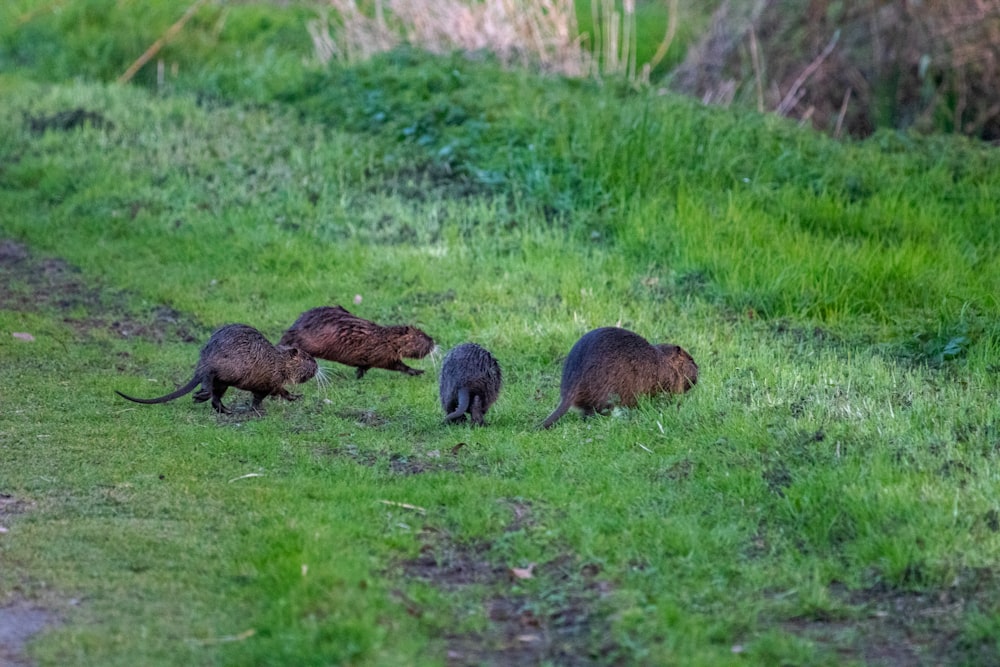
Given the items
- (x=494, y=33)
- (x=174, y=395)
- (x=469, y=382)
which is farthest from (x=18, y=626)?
(x=494, y=33)

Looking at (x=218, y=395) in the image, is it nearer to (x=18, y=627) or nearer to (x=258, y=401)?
(x=258, y=401)

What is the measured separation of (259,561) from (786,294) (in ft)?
16.2

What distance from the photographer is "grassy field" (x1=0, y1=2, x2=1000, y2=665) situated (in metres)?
4.12

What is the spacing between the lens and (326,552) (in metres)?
4.44

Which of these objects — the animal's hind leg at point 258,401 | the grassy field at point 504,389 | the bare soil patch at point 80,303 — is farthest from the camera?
the bare soil patch at point 80,303

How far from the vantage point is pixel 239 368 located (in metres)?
6.54

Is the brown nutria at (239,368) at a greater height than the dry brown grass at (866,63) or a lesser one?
lesser

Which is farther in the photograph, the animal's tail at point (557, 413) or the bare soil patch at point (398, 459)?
the animal's tail at point (557, 413)

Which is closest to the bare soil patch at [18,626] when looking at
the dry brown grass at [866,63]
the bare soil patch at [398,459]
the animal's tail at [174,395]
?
the bare soil patch at [398,459]

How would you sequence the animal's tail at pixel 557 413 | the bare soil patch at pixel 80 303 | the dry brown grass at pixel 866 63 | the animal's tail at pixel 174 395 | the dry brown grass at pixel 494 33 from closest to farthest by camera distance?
the animal's tail at pixel 557 413, the animal's tail at pixel 174 395, the bare soil patch at pixel 80 303, the dry brown grass at pixel 866 63, the dry brown grass at pixel 494 33

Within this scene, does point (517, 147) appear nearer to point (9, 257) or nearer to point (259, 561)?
point (9, 257)

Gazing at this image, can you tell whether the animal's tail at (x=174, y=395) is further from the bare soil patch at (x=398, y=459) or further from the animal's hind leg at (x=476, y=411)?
the animal's hind leg at (x=476, y=411)

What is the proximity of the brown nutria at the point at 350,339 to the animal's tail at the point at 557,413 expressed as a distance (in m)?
1.56

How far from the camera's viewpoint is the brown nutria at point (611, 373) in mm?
6332
